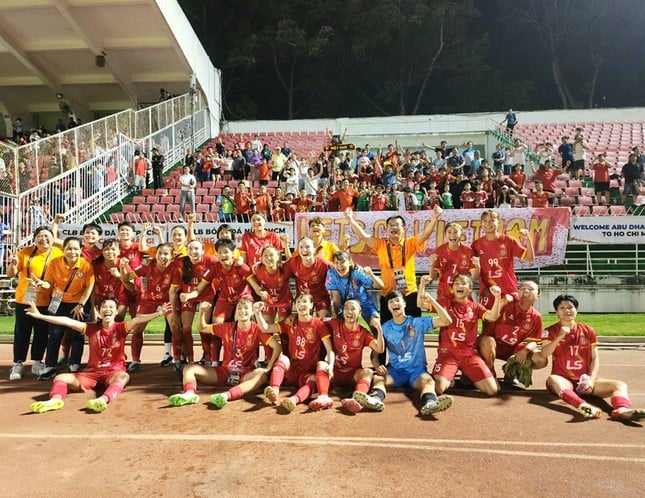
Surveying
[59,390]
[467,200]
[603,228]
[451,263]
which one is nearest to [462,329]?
[451,263]

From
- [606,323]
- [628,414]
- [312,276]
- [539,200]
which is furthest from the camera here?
[539,200]

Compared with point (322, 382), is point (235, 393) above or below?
below

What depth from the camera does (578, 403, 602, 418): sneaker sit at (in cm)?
516

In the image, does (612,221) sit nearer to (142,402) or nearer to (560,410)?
(560,410)

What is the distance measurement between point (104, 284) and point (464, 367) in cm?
491

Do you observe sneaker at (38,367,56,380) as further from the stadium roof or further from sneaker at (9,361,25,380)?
the stadium roof

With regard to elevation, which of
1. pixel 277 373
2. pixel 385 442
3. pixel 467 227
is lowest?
pixel 385 442

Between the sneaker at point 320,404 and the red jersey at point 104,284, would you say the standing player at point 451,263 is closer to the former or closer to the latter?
the sneaker at point 320,404

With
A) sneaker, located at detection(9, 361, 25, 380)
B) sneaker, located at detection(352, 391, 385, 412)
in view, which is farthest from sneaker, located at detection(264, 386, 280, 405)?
sneaker, located at detection(9, 361, 25, 380)

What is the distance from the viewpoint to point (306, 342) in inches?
244

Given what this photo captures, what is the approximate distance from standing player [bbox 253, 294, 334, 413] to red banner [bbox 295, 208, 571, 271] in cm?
650

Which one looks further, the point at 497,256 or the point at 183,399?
the point at 497,256

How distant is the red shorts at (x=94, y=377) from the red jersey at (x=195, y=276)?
1.33 m

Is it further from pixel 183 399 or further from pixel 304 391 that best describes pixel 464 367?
pixel 183 399
